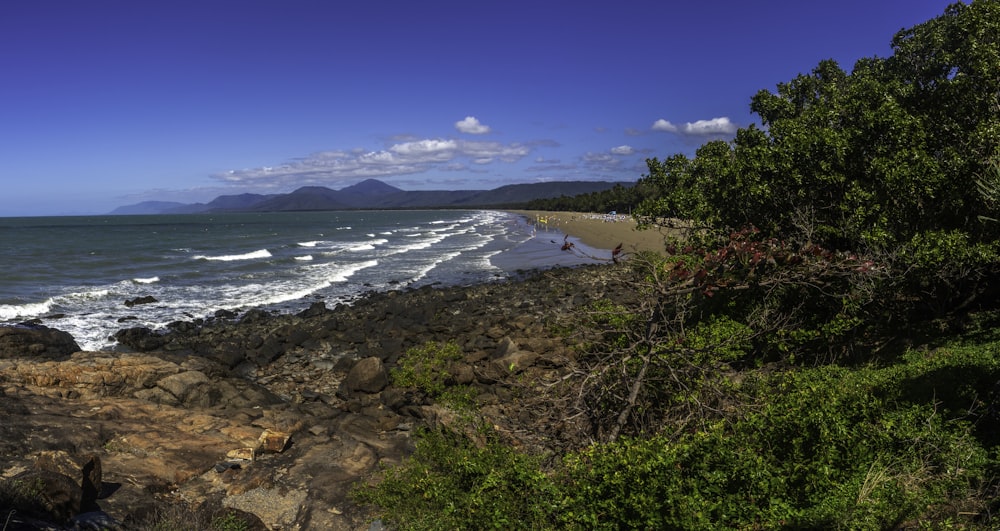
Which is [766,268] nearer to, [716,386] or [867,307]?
[716,386]

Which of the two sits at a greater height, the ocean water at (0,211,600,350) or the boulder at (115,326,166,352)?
the ocean water at (0,211,600,350)

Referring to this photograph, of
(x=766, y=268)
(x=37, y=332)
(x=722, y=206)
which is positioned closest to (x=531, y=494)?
(x=766, y=268)

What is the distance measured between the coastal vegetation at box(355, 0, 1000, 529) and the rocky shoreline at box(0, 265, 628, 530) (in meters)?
0.85

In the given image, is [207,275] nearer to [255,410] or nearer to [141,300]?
[141,300]

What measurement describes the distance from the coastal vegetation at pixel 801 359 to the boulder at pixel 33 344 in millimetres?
9945

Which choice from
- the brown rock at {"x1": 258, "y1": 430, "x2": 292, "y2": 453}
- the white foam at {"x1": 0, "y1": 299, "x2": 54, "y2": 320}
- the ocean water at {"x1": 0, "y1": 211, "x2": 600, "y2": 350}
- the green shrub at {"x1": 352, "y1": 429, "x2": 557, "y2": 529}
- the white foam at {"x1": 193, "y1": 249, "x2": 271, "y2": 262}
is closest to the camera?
the green shrub at {"x1": 352, "y1": 429, "x2": 557, "y2": 529}

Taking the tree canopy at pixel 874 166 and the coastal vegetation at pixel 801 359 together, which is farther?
the tree canopy at pixel 874 166

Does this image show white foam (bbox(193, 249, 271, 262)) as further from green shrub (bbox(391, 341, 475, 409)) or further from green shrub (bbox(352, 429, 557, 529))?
green shrub (bbox(352, 429, 557, 529))

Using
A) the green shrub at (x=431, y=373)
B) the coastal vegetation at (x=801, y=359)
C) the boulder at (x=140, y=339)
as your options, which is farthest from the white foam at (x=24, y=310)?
the coastal vegetation at (x=801, y=359)

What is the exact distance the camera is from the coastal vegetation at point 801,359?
5711 millimetres

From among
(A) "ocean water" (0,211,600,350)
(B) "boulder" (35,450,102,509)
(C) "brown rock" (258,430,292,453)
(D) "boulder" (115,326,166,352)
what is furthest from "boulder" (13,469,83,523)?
(D) "boulder" (115,326,166,352)

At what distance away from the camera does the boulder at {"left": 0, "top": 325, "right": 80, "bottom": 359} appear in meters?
14.8

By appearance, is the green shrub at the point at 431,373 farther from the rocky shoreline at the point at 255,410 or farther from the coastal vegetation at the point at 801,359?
the rocky shoreline at the point at 255,410

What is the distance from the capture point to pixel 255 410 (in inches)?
445
